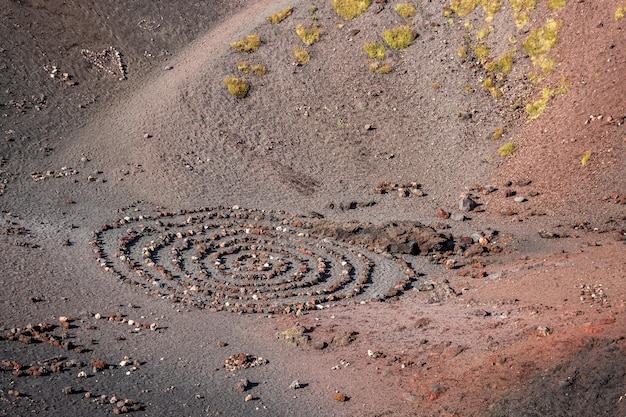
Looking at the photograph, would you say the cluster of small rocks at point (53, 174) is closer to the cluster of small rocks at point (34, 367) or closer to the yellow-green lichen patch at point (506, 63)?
the cluster of small rocks at point (34, 367)

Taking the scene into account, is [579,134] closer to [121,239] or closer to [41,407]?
[121,239]

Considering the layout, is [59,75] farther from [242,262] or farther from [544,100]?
[544,100]

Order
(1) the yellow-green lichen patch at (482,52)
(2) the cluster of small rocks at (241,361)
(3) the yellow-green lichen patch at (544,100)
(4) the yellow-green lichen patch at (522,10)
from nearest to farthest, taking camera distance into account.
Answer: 1. (2) the cluster of small rocks at (241,361)
2. (3) the yellow-green lichen patch at (544,100)
3. (1) the yellow-green lichen patch at (482,52)
4. (4) the yellow-green lichen patch at (522,10)

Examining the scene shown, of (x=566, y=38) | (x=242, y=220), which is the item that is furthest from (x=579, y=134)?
(x=242, y=220)

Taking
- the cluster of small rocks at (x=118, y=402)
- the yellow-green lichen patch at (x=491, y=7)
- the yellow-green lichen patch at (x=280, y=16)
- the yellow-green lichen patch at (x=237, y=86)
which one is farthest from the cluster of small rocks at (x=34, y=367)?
the yellow-green lichen patch at (x=491, y=7)

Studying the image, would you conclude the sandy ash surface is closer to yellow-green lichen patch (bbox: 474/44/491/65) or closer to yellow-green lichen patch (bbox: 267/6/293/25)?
yellow-green lichen patch (bbox: 474/44/491/65)

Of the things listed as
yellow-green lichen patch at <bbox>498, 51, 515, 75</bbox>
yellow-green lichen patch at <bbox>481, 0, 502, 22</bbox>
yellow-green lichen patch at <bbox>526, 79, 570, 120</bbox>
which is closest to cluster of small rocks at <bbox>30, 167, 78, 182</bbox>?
yellow-green lichen patch at <bbox>526, 79, 570, 120</bbox>

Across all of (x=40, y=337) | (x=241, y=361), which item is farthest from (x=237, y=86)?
(x=241, y=361)

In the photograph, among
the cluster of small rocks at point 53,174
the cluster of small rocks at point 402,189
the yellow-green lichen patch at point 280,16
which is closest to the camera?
the cluster of small rocks at point 53,174
